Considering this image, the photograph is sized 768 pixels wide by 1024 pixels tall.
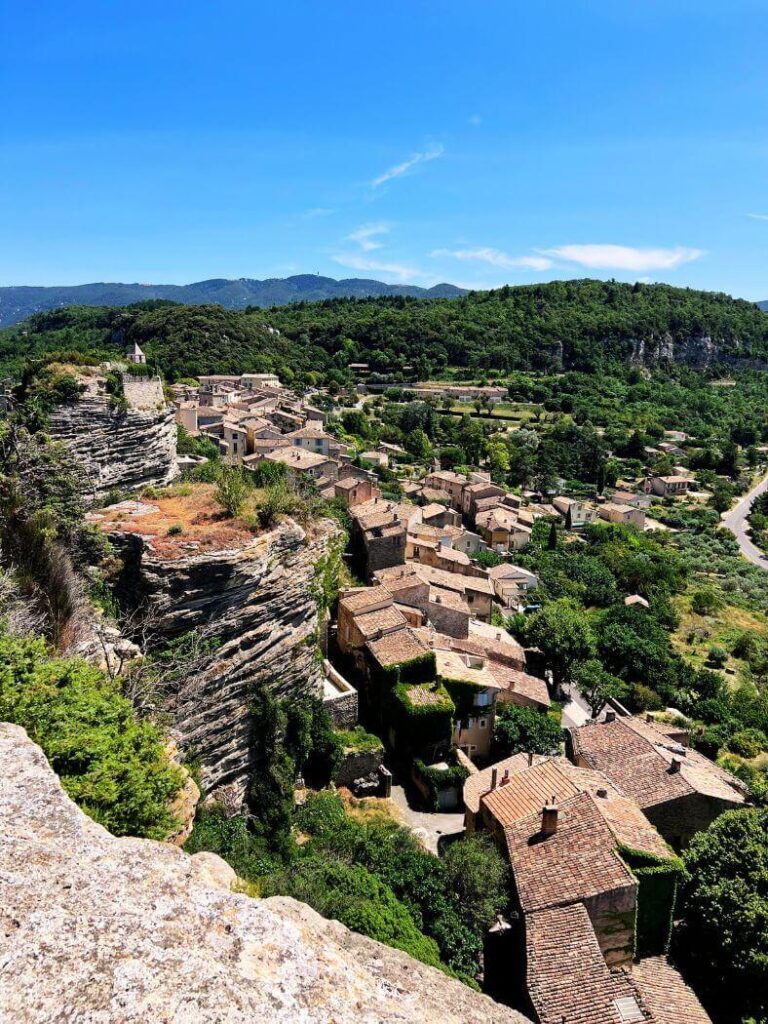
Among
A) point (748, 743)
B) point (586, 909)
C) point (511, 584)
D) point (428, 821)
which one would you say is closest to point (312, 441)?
point (511, 584)

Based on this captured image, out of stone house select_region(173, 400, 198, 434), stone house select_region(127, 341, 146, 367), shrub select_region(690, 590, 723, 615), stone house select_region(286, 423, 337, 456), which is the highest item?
stone house select_region(127, 341, 146, 367)

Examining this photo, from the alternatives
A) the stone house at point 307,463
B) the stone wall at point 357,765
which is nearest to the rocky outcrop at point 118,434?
the stone wall at point 357,765

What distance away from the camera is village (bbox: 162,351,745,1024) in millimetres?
16094

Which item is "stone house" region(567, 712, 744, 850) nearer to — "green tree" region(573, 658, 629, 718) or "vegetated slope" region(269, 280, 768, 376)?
"green tree" region(573, 658, 629, 718)

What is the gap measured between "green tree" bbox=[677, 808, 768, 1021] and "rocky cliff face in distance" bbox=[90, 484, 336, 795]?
1323cm

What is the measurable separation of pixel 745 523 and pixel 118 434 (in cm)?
8437

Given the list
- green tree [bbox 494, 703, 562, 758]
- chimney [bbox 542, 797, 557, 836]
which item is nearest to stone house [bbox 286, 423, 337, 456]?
green tree [bbox 494, 703, 562, 758]

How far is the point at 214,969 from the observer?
4047 mm

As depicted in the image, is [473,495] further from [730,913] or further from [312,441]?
[730,913]

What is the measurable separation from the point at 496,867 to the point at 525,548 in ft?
143

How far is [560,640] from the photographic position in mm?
36094

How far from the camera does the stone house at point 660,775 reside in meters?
22.1

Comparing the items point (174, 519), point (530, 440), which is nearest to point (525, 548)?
point (530, 440)

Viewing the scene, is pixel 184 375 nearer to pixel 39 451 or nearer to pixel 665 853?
pixel 39 451
